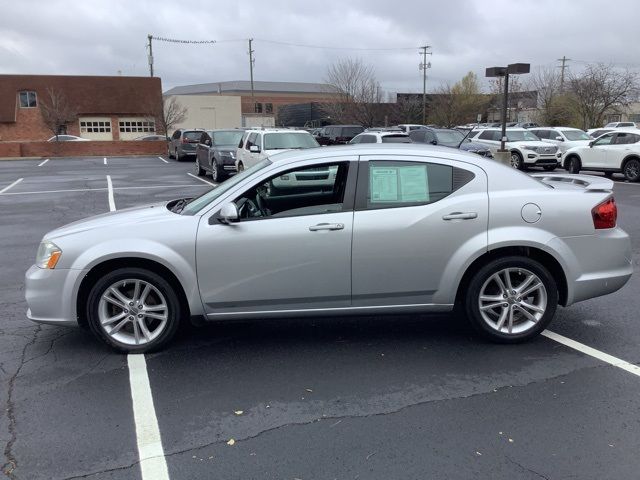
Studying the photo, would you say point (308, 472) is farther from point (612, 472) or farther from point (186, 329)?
point (186, 329)

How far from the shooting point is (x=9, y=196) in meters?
15.6

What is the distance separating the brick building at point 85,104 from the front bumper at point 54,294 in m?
47.6

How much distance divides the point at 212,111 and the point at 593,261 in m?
66.7

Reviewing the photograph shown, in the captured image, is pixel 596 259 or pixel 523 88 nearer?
pixel 596 259

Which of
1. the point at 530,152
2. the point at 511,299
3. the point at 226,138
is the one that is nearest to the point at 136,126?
the point at 226,138

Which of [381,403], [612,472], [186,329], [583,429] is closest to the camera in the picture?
[612,472]

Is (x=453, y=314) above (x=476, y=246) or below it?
below

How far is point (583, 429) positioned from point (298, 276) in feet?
7.21

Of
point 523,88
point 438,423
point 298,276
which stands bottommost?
point 438,423

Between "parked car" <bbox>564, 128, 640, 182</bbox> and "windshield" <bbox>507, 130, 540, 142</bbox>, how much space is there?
3371mm

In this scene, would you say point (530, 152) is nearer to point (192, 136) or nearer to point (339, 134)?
point (339, 134)

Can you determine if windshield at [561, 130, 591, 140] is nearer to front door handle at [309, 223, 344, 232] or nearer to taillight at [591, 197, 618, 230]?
taillight at [591, 197, 618, 230]

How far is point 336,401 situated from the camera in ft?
12.6

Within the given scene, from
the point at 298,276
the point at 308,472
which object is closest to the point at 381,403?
the point at 308,472
